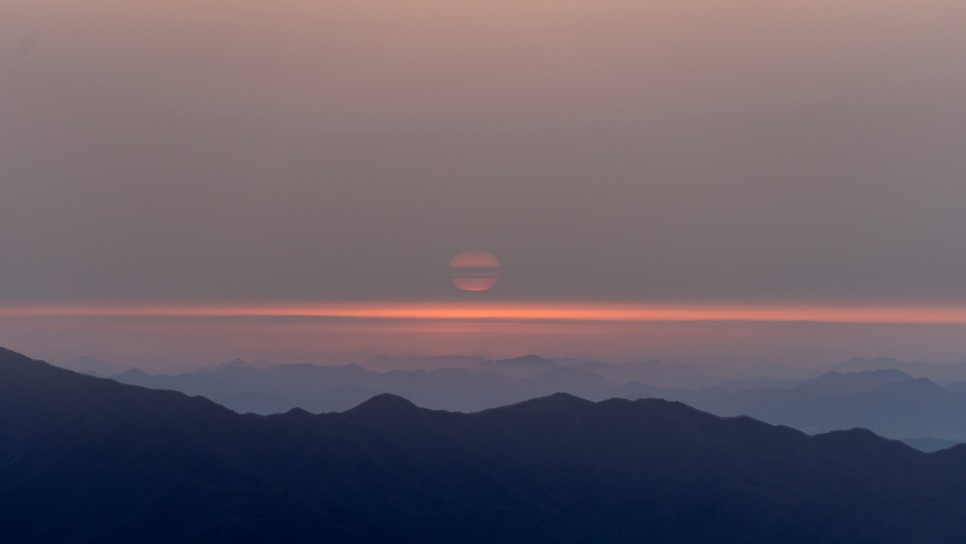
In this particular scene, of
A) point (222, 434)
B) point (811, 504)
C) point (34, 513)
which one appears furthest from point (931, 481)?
point (34, 513)

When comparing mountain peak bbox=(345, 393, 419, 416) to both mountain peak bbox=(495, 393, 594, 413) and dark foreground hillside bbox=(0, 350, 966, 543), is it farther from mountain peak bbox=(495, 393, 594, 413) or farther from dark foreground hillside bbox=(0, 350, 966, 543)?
mountain peak bbox=(495, 393, 594, 413)

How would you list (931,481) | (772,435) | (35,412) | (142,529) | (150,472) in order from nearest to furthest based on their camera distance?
1. (142,529)
2. (150,472)
3. (35,412)
4. (931,481)
5. (772,435)

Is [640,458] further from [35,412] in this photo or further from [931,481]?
[35,412]

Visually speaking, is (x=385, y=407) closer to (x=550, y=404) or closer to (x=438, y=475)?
(x=438, y=475)

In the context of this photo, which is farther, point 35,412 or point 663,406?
point 663,406

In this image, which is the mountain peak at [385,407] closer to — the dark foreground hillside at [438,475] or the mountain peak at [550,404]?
the dark foreground hillside at [438,475]

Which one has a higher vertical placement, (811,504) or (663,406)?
(663,406)

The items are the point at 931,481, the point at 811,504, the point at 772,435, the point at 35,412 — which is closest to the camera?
the point at 35,412

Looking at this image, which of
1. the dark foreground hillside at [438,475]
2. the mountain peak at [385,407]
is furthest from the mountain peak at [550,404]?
the mountain peak at [385,407]
